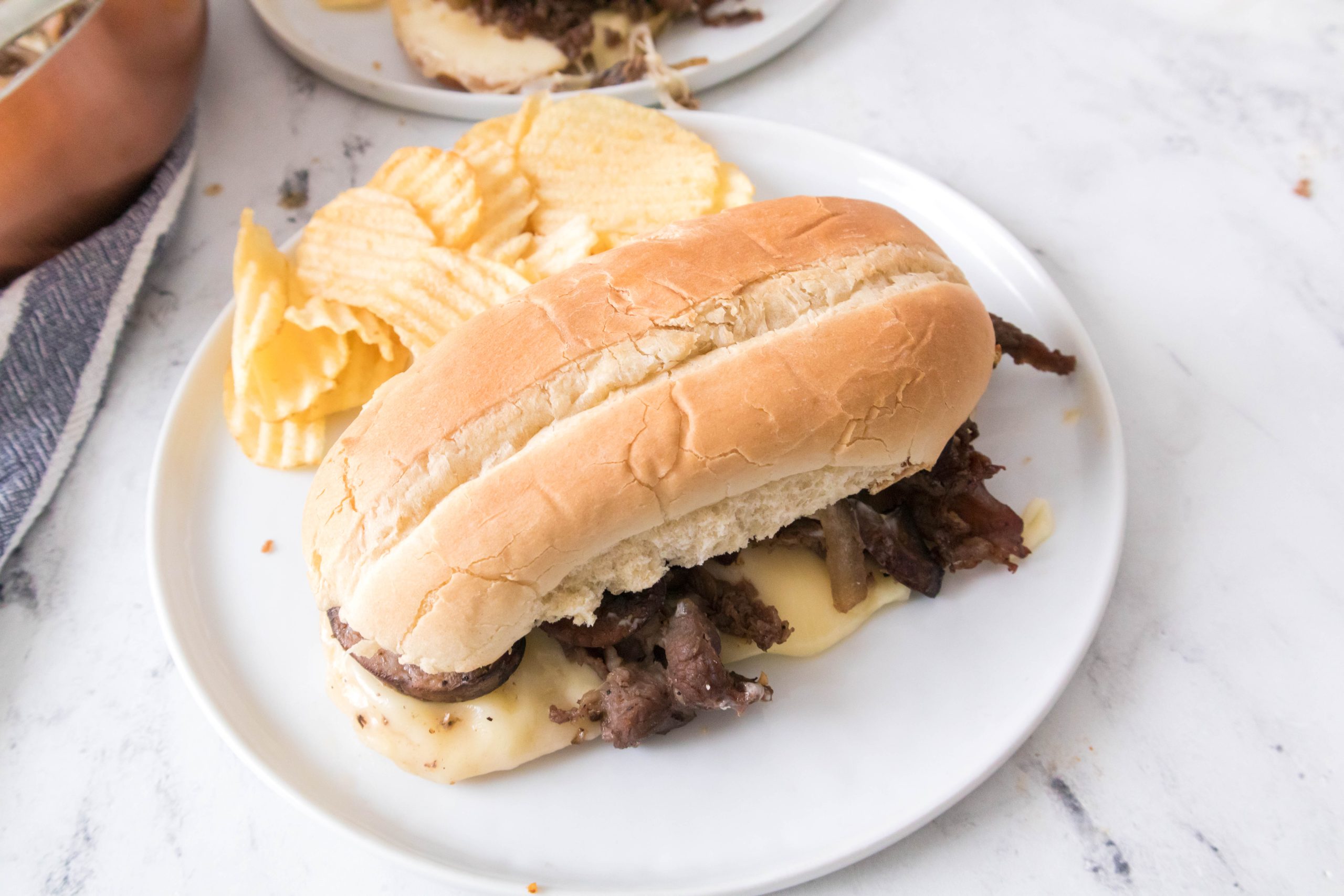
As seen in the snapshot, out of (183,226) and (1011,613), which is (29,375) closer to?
(183,226)

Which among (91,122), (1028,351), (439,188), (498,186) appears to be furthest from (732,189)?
(91,122)

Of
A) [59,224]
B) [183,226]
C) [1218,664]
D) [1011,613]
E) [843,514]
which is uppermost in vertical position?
[59,224]

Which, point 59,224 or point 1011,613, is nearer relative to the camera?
point 1011,613

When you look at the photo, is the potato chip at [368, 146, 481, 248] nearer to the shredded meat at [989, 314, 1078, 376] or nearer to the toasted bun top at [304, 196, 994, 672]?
the toasted bun top at [304, 196, 994, 672]

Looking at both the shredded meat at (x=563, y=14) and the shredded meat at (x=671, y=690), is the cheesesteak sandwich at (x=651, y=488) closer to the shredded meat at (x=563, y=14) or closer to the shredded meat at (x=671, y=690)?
the shredded meat at (x=671, y=690)

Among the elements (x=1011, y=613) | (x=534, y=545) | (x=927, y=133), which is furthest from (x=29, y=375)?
(x=927, y=133)

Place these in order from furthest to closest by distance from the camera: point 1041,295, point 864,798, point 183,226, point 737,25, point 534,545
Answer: point 737,25, point 183,226, point 1041,295, point 864,798, point 534,545
